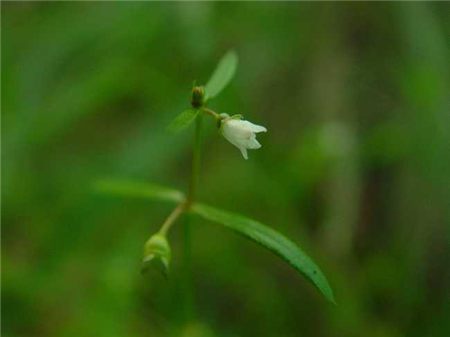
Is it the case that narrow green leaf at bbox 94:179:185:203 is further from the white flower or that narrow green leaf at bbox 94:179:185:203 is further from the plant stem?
the white flower

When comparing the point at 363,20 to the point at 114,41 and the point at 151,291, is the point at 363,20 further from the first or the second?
the point at 151,291

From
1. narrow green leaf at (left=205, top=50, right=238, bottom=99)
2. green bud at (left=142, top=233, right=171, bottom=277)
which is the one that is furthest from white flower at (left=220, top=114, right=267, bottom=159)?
green bud at (left=142, top=233, right=171, bottom=277)

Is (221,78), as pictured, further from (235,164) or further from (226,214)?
(235,164)

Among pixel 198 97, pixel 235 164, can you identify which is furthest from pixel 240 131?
pixel 235 164

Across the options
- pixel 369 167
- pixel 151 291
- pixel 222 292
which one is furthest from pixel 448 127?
pixel 151 291

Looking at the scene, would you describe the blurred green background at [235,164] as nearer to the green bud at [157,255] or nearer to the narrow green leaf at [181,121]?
the green bud at [157,255]

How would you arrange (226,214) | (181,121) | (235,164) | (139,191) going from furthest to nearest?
(235,164) < (139,191) < (226,214) < (181,121)
